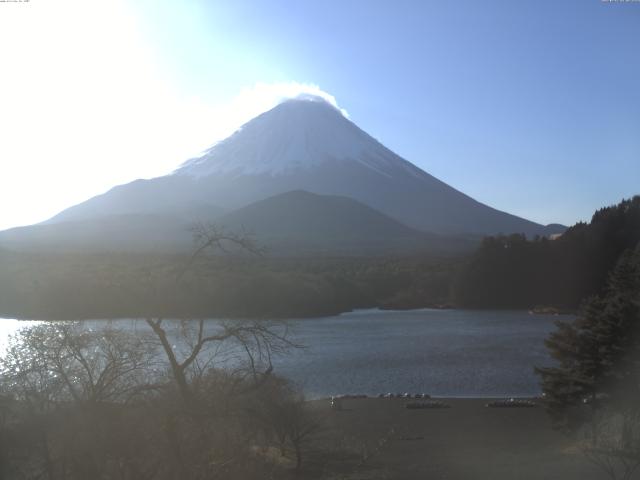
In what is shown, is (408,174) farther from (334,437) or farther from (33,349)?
(33,349)

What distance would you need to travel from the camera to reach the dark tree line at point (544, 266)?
127 feet

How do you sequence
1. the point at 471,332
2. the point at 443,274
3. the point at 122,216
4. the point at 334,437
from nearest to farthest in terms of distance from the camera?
the point at 334,437 < the point at 471,332 < the point at 443,274 < the point at 122,216

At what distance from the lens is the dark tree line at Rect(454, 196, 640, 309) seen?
127 feet

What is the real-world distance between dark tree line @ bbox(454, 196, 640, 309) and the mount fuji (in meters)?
24.7

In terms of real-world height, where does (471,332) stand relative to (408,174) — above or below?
below

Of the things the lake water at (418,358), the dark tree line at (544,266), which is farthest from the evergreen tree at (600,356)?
the dark tree line at (544,266)

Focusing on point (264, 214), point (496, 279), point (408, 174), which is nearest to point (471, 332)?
point (496, 279)

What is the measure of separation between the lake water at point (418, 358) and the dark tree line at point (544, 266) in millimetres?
8131

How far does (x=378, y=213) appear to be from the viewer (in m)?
76.3

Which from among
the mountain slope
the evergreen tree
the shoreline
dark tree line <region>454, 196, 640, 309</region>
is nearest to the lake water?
the shoreline

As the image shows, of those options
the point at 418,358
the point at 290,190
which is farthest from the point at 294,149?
the point at 418,358

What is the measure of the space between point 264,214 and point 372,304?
27.8 meters

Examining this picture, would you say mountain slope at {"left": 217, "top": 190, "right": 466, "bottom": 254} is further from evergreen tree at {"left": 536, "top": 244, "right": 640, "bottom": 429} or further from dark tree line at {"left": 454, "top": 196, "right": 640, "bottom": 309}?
evergreen tree at {"left": 536, "top": 244, "right": 640, "bottom": 429}

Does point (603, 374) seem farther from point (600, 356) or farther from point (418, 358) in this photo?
point (418, 358)
